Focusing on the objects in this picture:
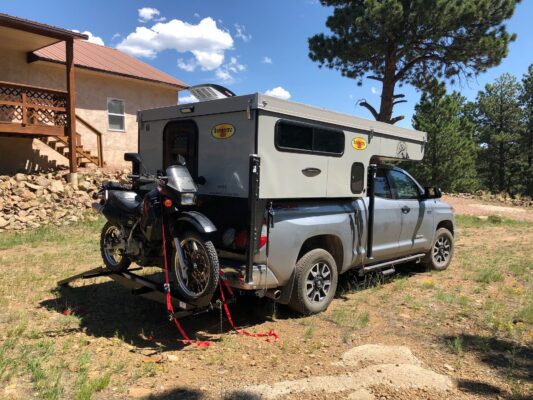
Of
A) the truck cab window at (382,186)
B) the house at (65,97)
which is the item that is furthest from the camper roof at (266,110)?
the house at (65,97)

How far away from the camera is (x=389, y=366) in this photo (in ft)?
13.2

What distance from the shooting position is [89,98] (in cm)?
1700

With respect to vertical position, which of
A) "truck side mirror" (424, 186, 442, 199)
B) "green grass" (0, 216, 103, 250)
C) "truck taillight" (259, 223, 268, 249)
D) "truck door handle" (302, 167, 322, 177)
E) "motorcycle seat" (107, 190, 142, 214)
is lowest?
"green grass" (0, 216, 103, 250)

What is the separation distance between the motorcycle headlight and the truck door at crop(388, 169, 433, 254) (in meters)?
3.29

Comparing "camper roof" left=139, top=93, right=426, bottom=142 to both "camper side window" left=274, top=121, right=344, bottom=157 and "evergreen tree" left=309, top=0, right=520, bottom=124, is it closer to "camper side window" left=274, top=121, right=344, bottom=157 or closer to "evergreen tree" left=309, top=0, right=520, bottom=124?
"camper side window" left=274, top=121, right=344, bottom=157

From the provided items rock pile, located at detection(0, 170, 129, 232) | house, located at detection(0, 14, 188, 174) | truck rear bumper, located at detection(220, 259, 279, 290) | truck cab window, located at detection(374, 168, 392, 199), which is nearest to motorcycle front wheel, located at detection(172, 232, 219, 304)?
truck rear bumper, located at detection(220, 259, 279, 290)

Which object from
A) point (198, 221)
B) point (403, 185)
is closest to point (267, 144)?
point (198, 221)

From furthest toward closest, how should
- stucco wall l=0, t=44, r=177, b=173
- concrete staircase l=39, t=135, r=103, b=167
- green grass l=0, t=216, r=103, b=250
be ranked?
concrete staircase l=39, t=135, r=103, b=167, stucco wall l=0, t=44, r=177, b=173, green grass l=0, t=216, r=103, b=250

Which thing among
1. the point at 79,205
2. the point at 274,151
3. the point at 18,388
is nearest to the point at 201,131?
the point at 274,151

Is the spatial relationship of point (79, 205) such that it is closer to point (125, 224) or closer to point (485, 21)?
point (125, 224)

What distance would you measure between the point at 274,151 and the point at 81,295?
130 inches

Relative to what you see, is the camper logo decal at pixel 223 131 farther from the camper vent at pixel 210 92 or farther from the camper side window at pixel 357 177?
the camper side window at pixel 357 177

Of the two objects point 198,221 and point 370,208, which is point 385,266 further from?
point 198,221

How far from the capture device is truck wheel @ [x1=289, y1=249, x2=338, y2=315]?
5074 mm
